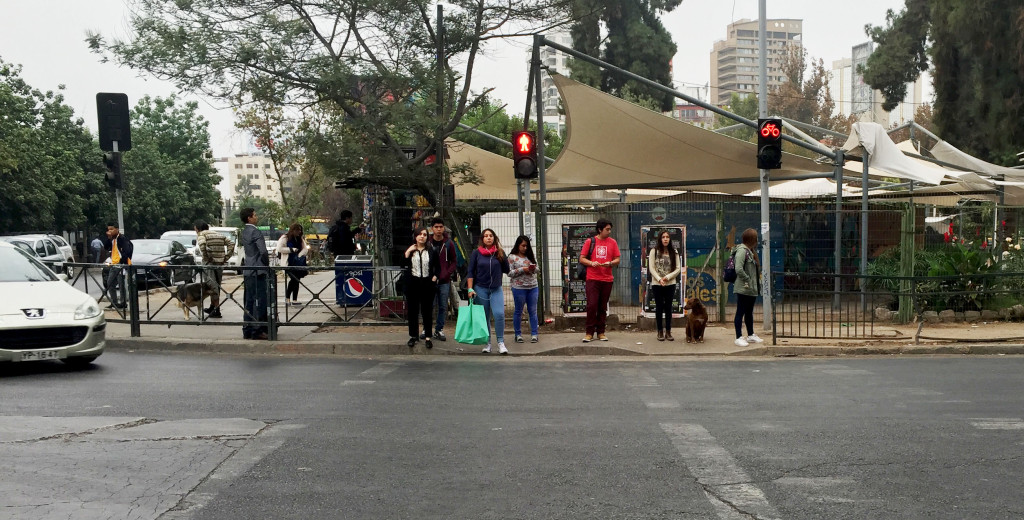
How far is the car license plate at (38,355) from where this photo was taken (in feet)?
32.3

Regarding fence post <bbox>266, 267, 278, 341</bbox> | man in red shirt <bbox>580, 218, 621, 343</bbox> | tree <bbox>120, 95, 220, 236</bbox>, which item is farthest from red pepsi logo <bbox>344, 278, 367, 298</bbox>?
tree <bbox>120, 95, 220, 236</bbox>

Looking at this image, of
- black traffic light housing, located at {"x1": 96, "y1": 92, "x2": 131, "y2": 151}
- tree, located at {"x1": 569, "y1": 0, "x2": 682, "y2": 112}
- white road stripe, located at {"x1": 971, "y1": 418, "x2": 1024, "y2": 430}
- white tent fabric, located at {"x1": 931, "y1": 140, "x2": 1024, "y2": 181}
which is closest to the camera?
white road stripe, located at {"x1": 971, "y1": 418, "x2": 1024, "y2": 430}

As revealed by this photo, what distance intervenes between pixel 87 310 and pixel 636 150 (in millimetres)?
10660

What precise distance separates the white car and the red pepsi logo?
4.40 m

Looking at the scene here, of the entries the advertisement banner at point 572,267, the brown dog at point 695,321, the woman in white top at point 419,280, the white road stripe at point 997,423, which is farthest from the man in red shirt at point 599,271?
the white road stripe at point 997,423

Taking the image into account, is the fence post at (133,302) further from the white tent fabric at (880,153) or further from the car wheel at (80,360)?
the white tent fabric at (880,153)

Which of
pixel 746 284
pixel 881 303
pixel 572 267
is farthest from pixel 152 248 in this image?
pixel 881 303

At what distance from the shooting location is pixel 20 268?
436 inches

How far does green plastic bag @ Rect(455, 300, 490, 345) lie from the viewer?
464 inches

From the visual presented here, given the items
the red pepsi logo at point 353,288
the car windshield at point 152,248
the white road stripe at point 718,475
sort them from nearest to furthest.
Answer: the white road stripe at point 718,475, the red pepsi logo at point 353,288, the car windshield at point 152,248

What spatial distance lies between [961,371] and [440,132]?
815 centimetres

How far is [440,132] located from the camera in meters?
14.3

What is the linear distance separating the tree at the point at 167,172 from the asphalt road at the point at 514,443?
159ft

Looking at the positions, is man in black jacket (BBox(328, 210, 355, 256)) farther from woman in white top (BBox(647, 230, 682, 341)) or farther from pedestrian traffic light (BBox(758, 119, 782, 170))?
pedestrian traffic light (BBox(758, 119, 782, 170))
